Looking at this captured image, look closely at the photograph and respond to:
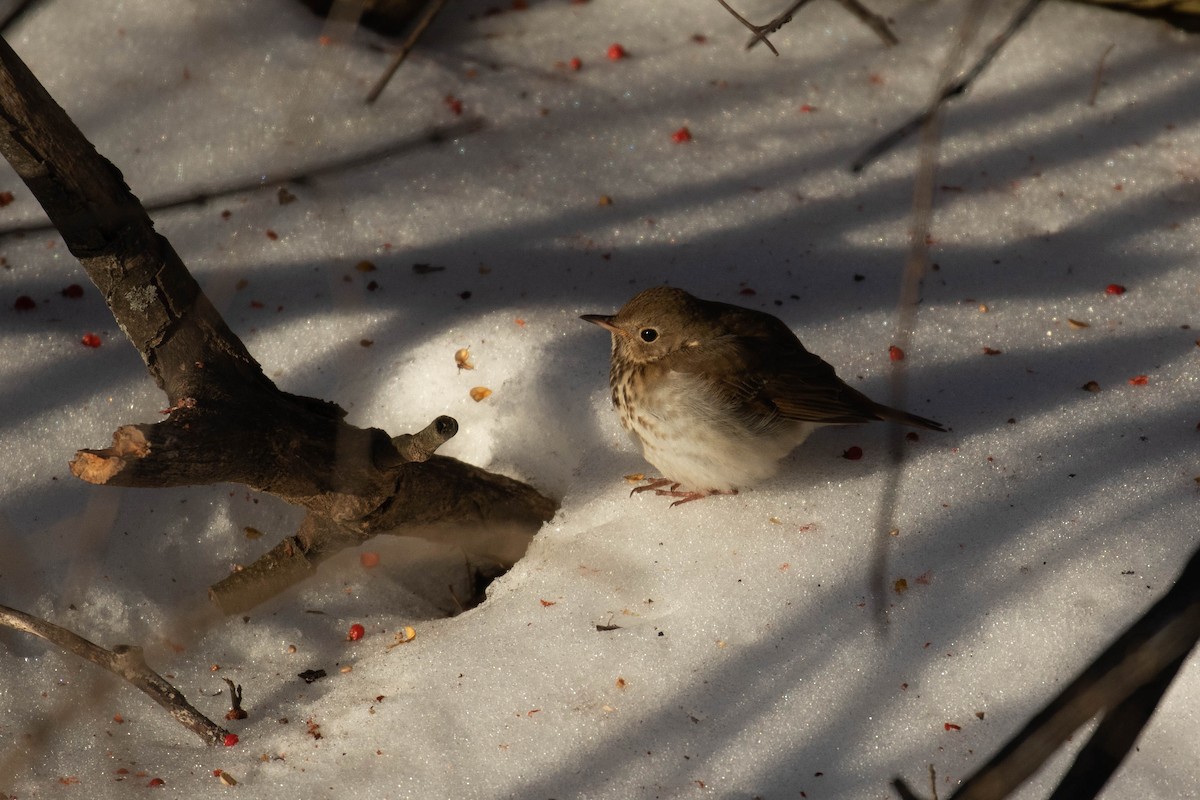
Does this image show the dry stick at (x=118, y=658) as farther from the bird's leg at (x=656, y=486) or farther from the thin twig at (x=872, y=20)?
the thin twig at (x=872, y=20)

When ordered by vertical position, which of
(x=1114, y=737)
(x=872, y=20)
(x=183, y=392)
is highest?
(x=1114, y=737)

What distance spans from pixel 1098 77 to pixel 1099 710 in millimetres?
4075

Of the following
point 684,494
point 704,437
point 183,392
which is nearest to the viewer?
point 183,392

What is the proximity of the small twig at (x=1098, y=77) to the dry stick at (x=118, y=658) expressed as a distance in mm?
4165

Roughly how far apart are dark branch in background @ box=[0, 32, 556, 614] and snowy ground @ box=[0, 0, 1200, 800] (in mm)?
285

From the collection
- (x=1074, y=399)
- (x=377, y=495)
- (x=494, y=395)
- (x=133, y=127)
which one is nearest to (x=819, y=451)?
(x=1074, y=399)

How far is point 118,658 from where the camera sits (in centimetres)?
246

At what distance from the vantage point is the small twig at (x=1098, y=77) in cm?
463

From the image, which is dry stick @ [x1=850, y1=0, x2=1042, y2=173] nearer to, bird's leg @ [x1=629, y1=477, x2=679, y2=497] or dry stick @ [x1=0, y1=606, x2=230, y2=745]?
bird's leg @ [x1=629, y1=477, x2=679, y2=497]

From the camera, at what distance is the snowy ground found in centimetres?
285

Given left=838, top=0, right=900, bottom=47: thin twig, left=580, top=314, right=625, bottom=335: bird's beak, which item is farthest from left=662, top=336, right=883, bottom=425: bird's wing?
left=838, top=0, right=900, bottom=47: thin twig

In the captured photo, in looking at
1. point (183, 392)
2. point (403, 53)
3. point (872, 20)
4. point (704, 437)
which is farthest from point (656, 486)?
point (872, 20)

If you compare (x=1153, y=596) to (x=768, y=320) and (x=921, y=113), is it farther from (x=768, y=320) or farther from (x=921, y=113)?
(x=921, y=113)

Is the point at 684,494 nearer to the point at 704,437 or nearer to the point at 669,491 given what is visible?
the point at 669,491
